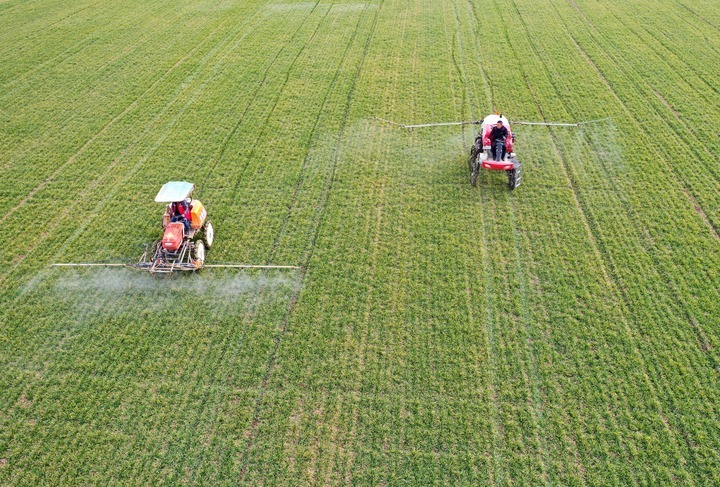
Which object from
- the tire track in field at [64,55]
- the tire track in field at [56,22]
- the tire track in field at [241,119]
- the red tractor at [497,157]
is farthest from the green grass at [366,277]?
the tire track in field at [56,22]

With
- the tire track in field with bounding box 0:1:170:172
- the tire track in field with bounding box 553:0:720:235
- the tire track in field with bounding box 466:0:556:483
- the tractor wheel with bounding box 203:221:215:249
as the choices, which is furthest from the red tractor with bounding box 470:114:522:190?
the tire track in field with bounding box 0:1:170:172

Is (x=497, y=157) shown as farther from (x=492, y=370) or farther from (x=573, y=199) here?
(x=492, y=370)

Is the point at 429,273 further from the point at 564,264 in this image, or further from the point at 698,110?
the point at 698,110

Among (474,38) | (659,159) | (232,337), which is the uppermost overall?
(474,38)

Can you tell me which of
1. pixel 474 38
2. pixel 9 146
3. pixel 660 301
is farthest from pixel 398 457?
pixel 474 38

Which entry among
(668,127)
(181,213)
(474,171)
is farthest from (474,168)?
(181,213)

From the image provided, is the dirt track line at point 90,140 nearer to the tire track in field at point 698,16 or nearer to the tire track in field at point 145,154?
the tire track in field at point 145,154

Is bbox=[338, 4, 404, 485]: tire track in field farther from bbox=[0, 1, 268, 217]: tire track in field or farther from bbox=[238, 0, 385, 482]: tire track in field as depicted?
A: bbox=[0, 1, 268, 217]: tire track in field
